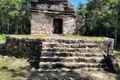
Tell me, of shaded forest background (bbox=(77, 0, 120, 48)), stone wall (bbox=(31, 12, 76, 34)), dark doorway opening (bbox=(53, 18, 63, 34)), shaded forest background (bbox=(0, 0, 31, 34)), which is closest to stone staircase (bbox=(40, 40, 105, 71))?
stone wall (bbox=(31, 12, 76, 34))

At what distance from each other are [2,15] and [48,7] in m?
33.8

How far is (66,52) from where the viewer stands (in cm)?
1343

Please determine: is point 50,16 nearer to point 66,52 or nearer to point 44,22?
point 44,22

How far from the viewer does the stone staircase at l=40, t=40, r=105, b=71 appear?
12672 mm

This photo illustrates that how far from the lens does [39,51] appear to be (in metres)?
14.2

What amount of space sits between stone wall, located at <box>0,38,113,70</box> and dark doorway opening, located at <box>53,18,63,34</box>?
513 centimetres

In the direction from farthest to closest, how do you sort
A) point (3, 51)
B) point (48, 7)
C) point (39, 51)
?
point (48, 7)
point (3, 51)
point (39, 51)

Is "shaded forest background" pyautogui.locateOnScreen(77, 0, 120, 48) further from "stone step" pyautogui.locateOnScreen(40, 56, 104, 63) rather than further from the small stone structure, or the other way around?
"stone step" pyautogui.locateOnScreen(40, 56, 104, 63)

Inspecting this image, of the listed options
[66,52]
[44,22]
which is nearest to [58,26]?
[44,22]

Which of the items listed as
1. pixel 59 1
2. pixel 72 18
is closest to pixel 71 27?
pixel 72 18

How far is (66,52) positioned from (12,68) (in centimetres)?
300

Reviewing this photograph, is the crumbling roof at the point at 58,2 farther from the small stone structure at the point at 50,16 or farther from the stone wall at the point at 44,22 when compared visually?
the stone wall at the point at 44,22

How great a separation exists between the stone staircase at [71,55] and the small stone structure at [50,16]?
202 inches

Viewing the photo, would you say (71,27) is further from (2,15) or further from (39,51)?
(2,15)
